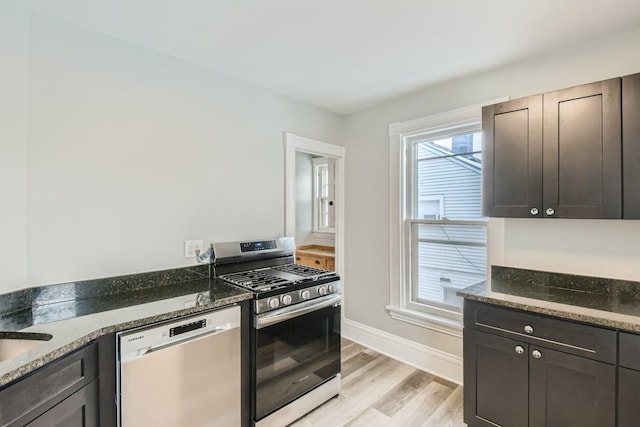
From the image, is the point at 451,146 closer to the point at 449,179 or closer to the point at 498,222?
the point at 449,179

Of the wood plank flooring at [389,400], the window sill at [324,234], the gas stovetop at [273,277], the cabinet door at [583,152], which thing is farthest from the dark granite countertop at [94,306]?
the window sill at [324,234]

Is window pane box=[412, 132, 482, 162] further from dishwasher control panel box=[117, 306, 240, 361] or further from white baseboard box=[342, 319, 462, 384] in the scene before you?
dishwasher control panel box=[117, 306, 240, 361]

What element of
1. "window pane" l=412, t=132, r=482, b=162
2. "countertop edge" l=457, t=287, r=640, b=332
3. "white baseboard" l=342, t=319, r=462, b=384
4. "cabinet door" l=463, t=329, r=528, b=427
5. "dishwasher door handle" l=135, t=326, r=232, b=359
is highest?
"window pane" l=412, t=132, r=482, b=162

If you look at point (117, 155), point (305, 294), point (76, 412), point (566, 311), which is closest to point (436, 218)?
point (566, 311)

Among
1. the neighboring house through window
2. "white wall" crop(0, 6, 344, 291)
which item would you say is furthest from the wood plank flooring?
"white wall" crop(0, 6, 344, 291)

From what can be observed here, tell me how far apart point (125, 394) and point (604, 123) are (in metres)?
2.80

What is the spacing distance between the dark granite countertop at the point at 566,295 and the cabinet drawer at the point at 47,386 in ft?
6.41

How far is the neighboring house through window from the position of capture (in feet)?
8.43

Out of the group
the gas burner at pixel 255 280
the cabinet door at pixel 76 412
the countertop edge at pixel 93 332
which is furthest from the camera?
the gas burner at pixel 255 280

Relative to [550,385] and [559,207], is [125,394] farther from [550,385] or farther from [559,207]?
[559,207]

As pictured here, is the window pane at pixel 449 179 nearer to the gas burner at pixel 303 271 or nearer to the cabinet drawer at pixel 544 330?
the cabinet drawer at pixel 544 330

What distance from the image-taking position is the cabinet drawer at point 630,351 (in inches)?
55.9

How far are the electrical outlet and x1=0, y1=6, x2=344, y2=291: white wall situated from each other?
→ 4cm

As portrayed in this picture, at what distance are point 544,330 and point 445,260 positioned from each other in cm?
112
